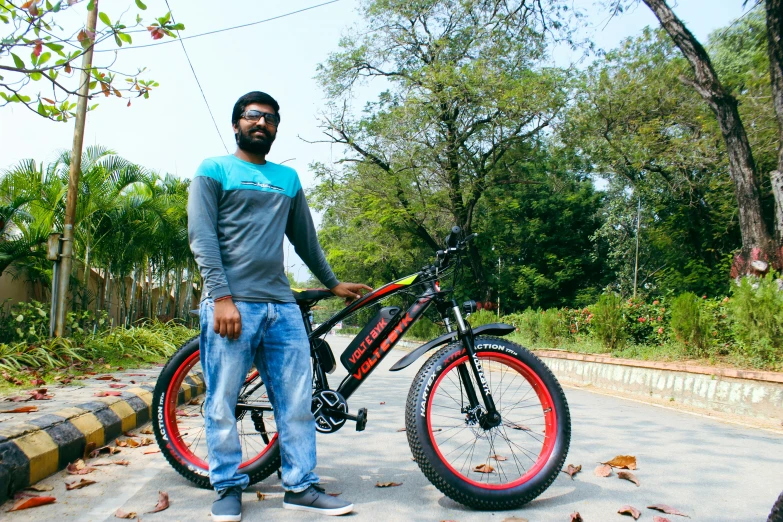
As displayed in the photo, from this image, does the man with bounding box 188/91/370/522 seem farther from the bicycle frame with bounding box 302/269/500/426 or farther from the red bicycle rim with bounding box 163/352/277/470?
the red bicycle rim with bounding box 163/352/277/470

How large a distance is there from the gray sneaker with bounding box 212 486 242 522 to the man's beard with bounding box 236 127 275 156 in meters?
1.65

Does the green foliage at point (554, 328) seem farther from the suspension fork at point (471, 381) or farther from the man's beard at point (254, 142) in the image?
the man's beard at point (254, 142)

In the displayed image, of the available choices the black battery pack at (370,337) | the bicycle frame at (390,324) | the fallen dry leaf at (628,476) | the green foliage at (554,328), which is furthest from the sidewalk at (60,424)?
the green foliage at (554,328)

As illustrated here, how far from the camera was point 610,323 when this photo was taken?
11875mm

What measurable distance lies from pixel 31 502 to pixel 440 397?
2101mm

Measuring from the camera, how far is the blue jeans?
10.1 feet

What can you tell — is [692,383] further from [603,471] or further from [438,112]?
[438,112]

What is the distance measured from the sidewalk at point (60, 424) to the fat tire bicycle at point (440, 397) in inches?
26.6

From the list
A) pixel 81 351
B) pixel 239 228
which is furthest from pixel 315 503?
pixel 81 351

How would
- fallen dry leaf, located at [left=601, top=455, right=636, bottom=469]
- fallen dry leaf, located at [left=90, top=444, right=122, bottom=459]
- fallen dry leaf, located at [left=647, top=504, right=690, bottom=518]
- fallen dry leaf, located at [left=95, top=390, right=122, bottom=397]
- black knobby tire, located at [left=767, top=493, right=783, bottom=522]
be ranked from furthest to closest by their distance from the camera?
fallen dry leaf, located at [left=95, top=390, right=122, bottom=397]
fallen dry leaf, located at [left=90, top=444, right=122, bottom=459]
fallen dry leaf, located at [left=601, top=455, right=636, bottom=469]
fallen dry leaf, located at [left=647, top=504, right=690, bottom=518]
black knobby tire, located at [left=767, top=493, right=783, bottom=522]

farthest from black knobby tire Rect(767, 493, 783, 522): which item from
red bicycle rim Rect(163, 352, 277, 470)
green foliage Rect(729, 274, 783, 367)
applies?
green foliage Rect(729, 274, 783, 367)

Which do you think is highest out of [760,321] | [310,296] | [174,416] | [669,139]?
[669,139]

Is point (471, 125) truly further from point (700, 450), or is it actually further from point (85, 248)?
point (700, 450)

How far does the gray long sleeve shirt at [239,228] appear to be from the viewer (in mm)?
3029
